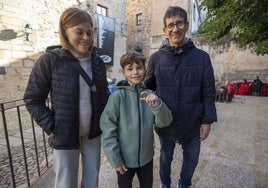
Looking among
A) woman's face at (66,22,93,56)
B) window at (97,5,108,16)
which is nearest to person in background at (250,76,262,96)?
window at (97,5,108,16)

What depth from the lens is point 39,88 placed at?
1.40m

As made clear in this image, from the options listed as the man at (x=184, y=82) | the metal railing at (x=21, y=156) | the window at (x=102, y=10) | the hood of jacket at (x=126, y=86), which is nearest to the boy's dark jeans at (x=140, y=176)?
the man at (x=184, y=82)

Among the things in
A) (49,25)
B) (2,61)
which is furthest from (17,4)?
(2,61)

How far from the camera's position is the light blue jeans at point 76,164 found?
5.03 feet

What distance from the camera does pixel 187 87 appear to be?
1.72 meters

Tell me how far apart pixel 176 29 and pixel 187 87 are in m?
0.50

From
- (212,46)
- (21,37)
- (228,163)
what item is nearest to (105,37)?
(21,37)

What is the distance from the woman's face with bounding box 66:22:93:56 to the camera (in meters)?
1.41

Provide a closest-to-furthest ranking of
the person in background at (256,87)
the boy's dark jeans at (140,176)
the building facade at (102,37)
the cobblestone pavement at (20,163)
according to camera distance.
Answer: the boy's dark jeans at (140,176) < the cobblestone pavement at (20,163) < the building facade at (102,37) < the person in background at (256,87)

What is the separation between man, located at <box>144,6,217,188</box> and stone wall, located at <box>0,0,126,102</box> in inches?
293

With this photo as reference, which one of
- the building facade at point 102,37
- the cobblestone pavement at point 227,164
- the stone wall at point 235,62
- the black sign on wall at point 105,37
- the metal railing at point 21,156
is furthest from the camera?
the stone wall at point 235,62

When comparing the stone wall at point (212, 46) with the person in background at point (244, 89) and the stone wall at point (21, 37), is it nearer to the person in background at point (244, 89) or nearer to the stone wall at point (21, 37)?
the person in background at point (244, 89)

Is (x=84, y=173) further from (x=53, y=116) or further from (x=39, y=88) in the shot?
(x=39, y=88)

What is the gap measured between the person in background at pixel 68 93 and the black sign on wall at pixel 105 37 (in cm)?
1022
